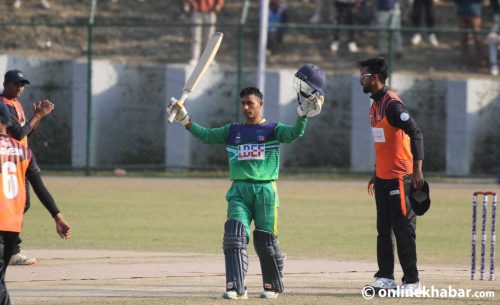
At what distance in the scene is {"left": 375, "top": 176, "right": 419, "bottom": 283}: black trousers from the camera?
1071cm

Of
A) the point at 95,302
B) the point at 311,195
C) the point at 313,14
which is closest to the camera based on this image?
the point at 95,302

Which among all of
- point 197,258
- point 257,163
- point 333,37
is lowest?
point 197,258

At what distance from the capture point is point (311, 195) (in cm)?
2159

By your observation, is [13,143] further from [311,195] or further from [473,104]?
[473,104]

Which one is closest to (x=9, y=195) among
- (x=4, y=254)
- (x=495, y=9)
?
(x=4, y=254)

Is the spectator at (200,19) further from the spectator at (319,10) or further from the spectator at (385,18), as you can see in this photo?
the spectator at (385,18)

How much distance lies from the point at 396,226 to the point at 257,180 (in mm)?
1385

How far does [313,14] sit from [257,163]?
808 inches

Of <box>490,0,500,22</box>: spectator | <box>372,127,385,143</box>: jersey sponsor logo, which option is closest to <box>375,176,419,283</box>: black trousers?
<box>372,127,385,143</box>: jersey sponsor logo

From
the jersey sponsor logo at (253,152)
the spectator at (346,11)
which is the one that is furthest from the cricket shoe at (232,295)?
the spectator at (346,11)

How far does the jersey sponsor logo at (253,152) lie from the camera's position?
10.6m

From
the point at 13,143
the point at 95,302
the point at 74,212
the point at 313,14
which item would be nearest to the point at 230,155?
the point at 95,302

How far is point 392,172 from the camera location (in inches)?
426

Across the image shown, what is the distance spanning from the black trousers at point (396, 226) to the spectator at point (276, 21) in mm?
17090
